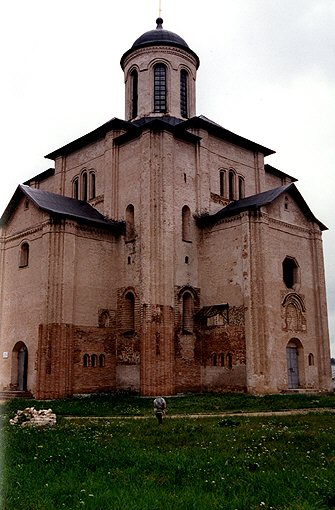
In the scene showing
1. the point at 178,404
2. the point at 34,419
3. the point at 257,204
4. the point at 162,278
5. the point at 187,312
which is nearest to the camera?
the point at 34,419

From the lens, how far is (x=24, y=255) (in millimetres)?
25703

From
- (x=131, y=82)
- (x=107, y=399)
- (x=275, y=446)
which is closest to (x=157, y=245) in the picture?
(x=107, y=399)

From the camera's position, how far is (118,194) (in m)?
26.4

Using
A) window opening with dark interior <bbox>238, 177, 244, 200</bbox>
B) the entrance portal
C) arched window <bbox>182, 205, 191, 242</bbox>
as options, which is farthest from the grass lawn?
window opening with dark interior <bbox>238, 177, 244, 200</bbox>

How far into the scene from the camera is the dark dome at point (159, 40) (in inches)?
1177

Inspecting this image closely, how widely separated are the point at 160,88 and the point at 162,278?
1209 cm

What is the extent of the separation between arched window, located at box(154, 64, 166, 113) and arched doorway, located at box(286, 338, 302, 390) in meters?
14.1

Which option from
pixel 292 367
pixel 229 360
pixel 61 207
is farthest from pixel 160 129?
pixel 292 367

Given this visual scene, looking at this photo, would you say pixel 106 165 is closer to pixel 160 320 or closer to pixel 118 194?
pixel 118 194

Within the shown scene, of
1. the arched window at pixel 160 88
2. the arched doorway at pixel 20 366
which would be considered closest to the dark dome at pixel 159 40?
Answer: the arched window at pixel 160 88

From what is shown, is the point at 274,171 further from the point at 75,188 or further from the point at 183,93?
the point at 75,188

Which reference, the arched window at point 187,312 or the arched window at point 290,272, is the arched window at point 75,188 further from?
the arched window at point 290,272

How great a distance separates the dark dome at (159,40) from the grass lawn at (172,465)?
22.9m

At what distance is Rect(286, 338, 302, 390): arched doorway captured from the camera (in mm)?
24375
